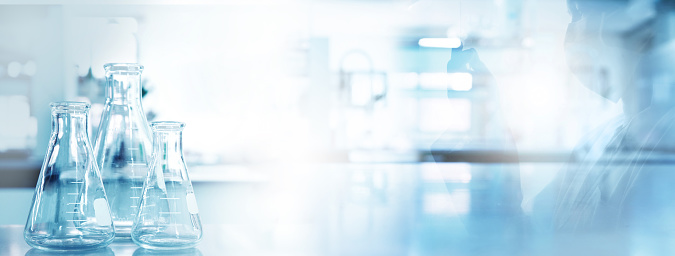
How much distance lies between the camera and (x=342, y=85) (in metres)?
2.80

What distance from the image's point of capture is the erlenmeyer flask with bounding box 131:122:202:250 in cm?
49

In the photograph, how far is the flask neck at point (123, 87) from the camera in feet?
1.80

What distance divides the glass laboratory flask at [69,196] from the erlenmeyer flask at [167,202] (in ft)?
0.11

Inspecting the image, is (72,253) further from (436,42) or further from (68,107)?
(436,42)

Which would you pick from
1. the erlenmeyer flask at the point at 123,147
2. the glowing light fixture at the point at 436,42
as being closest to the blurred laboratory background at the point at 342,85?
the glowing light fixture at the point at 436,42

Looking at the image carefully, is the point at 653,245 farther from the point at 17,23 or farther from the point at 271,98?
the point at 17,23

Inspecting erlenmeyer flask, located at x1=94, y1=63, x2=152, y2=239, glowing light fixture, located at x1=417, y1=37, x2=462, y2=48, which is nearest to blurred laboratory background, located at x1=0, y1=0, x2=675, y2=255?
glowing light fixture, located at x1=417, y1=37, x2=462, y2=48

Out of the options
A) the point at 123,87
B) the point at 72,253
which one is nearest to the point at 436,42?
the point at 123,87

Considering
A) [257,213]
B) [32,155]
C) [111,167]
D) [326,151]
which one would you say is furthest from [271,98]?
[111,167]

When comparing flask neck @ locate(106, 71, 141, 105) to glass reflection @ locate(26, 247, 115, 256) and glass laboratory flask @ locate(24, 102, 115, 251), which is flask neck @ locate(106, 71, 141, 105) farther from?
glass reflection @ locate(26, 247, 115, 256)

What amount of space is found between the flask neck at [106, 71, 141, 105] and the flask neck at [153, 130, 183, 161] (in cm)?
7

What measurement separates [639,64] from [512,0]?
875mm

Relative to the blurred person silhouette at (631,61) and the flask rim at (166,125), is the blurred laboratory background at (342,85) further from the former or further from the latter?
the flask rim at (166,125)

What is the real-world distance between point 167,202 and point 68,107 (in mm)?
130
